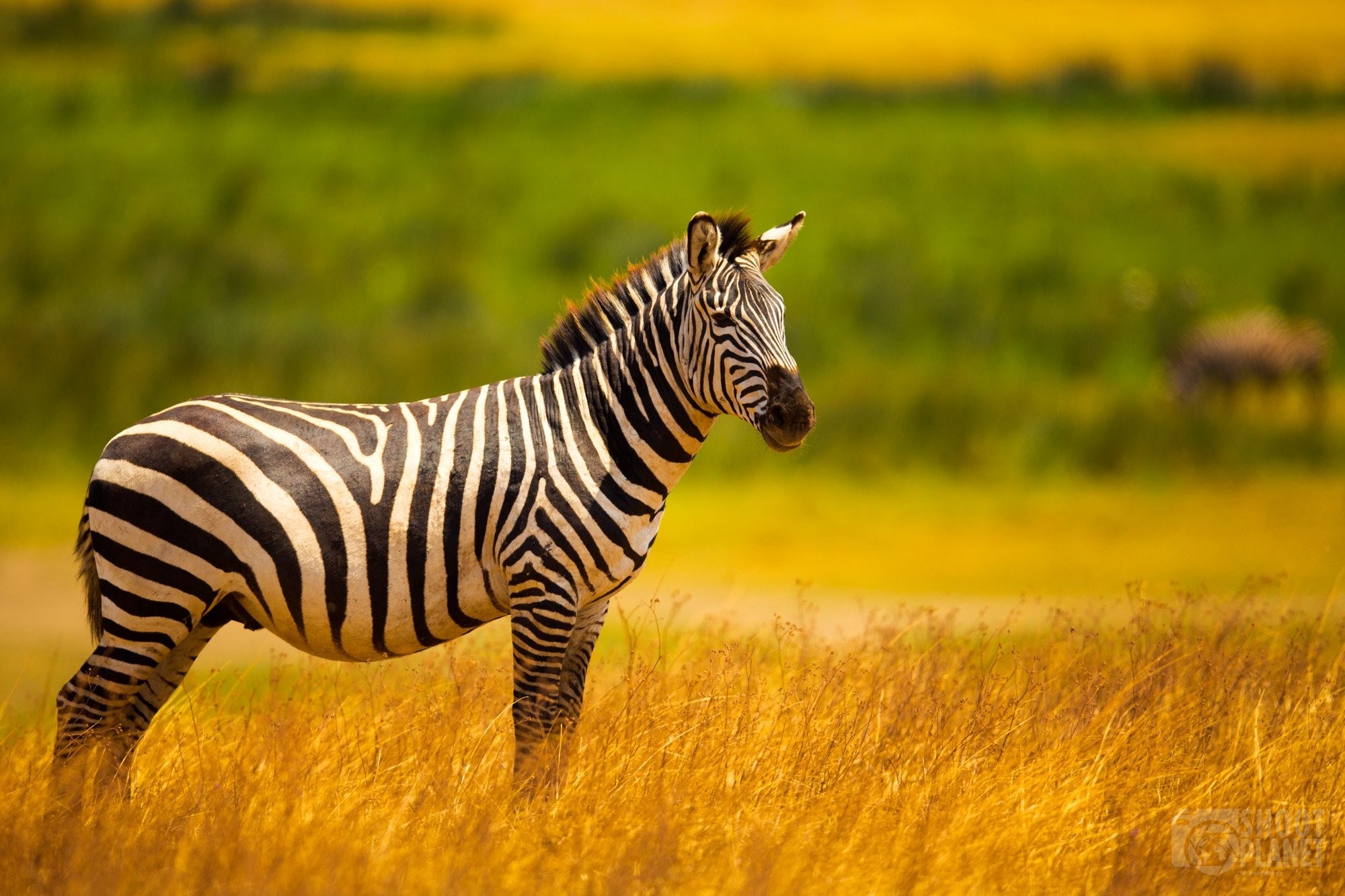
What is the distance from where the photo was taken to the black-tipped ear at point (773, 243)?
6.04 m

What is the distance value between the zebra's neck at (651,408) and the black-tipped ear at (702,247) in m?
0.19

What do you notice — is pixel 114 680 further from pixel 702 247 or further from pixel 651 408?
pixel 702 247

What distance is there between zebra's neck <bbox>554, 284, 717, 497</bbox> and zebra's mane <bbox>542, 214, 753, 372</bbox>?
0.54 feet

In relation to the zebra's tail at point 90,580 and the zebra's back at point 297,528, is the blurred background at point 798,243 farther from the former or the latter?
the zebra's back at point 297,528

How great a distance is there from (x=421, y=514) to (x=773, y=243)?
189 centimetres

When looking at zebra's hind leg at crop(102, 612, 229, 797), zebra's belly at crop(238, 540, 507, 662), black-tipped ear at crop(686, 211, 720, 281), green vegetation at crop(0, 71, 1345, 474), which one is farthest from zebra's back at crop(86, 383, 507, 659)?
green vegetation at crop(0, 71, 1345, 474)

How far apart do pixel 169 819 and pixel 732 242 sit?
3.18m

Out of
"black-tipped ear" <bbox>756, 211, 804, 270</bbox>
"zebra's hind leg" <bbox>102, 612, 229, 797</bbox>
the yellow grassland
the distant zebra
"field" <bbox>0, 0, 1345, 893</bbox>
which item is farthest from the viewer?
the yellow grassland

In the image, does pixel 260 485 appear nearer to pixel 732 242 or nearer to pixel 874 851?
pixel 732 242

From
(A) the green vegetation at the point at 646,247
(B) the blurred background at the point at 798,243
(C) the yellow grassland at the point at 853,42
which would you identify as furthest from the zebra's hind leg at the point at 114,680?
(C) the yellow grassland at the point at 853,42

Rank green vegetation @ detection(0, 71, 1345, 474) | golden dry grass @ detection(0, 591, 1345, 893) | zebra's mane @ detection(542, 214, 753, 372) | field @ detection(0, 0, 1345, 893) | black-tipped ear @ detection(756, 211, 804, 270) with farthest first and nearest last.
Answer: green vegetation @ detection(0, 71, 1345, 474)
zebra's mane @ detection(542, 214, 753, 372)
black-tipped ear @ detection(756, 211, 804, 270)
field @ detection(0, 0, 1345, 893)
golden dry grass @ detection(0, 591, 1345, 893)

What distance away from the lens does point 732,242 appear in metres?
5.95

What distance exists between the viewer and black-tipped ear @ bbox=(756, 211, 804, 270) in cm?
604

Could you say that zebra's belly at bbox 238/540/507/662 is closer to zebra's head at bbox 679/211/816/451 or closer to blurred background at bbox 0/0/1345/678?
zebra's head at bbox 679/211/816/451
